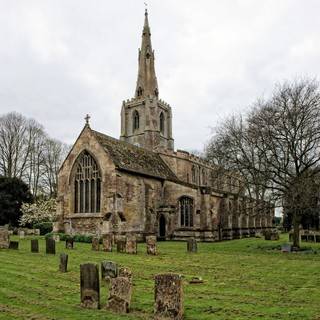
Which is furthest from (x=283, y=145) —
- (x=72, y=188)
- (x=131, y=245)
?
(x=72, y=188)

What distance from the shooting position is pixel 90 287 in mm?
8906

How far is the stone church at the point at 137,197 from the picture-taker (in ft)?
100.0

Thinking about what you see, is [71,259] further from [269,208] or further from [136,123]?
[136,123]

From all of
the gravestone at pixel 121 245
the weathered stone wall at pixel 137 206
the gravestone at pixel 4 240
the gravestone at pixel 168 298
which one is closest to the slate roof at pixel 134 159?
the weathered stone wall at pixel 137 206

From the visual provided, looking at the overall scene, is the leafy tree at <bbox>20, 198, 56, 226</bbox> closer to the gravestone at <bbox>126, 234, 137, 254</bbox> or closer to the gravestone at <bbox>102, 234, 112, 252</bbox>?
the gravestone at <bbox>102, 234, 112, 252</bbox>

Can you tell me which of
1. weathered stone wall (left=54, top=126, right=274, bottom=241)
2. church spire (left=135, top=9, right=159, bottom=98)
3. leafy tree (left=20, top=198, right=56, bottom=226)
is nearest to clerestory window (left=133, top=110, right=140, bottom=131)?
church spire (left=135, top=9, right=159, bottom=98)

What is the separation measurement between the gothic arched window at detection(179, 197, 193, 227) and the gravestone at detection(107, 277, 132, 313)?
26.4m

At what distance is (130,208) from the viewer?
31719 mm

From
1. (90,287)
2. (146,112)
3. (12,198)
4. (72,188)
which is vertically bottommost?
(90,287)

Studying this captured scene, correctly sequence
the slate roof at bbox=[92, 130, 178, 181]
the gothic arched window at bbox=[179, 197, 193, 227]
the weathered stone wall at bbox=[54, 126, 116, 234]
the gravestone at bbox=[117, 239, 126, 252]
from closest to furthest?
1. the gravestone at bbox=[117, 239, 126, 252]
2. the weathered stone wall at bbox=[54, 126, 116, 234]
3. the slate roof at bbox=[92, 130, 178, 181]
4. the gothic arched window at bbox=[179, 197, 193, 227]

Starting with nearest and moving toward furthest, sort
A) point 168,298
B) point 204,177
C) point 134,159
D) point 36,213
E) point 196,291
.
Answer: point 168,298
point 196,291
point 134,159
point 36,213
point 204,177

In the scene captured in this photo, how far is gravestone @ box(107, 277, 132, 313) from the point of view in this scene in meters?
8.37

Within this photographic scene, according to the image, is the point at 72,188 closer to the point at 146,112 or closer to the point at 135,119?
the point at 146,112

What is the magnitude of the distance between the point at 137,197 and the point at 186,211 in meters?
5.06
